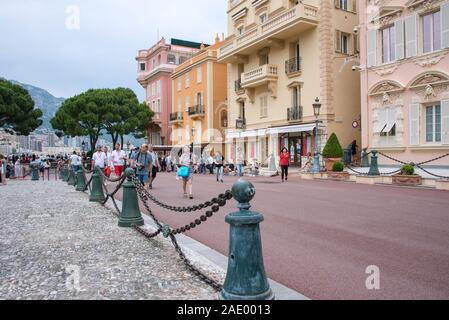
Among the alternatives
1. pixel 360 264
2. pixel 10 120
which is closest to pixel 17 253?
pixel 360 264

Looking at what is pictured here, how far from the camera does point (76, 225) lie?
703cm

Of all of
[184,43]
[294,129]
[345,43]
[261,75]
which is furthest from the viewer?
[184,43]

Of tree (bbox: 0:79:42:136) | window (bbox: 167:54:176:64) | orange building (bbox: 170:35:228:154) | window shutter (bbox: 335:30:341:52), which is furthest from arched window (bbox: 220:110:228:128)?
tree (bbox: 0:79:42:136)

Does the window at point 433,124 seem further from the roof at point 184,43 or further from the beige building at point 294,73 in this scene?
the roof at point 184,43

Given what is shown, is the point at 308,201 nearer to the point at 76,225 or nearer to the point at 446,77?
the point at 76,225

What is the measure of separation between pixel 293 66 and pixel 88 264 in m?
22.7

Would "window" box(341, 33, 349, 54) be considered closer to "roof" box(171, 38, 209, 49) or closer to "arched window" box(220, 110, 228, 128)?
"arched window" box(220, 110, 228, 128)

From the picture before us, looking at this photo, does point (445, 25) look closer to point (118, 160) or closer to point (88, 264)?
point (118, 160)

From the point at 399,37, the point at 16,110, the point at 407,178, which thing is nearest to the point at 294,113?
the point at 399,37

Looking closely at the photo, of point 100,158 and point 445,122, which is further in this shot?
point 445,122

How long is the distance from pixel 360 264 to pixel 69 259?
11.3 feet

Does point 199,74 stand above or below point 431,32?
above

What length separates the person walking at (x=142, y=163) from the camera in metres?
11.7

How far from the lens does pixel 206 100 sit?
37188mm
